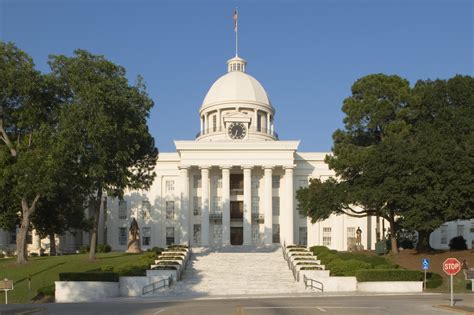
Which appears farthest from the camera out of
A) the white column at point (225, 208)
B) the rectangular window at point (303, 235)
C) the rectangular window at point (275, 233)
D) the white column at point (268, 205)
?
the rectangular window at point (303, 235)

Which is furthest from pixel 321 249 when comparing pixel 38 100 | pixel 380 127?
pixel 38 100

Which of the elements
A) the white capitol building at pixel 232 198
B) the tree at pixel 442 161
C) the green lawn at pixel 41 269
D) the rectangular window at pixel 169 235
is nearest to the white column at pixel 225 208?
the white capitol building at pixel 232 198

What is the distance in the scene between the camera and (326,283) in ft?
133

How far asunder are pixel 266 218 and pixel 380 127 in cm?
2092

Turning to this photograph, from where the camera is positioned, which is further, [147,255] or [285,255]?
[285,255]

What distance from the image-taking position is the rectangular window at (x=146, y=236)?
7956 cm

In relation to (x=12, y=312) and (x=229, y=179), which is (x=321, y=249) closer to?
(x=229, y=179)

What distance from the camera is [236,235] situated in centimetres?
7662

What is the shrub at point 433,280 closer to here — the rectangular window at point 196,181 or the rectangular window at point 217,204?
the rectangular window at point 217,204

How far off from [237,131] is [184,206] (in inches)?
501

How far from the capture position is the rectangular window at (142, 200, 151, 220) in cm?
8044

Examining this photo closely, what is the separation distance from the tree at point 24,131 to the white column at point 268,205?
3081 cm

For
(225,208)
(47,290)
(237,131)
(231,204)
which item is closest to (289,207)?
(225,208)

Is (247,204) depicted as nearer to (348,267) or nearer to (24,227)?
(348,267)
